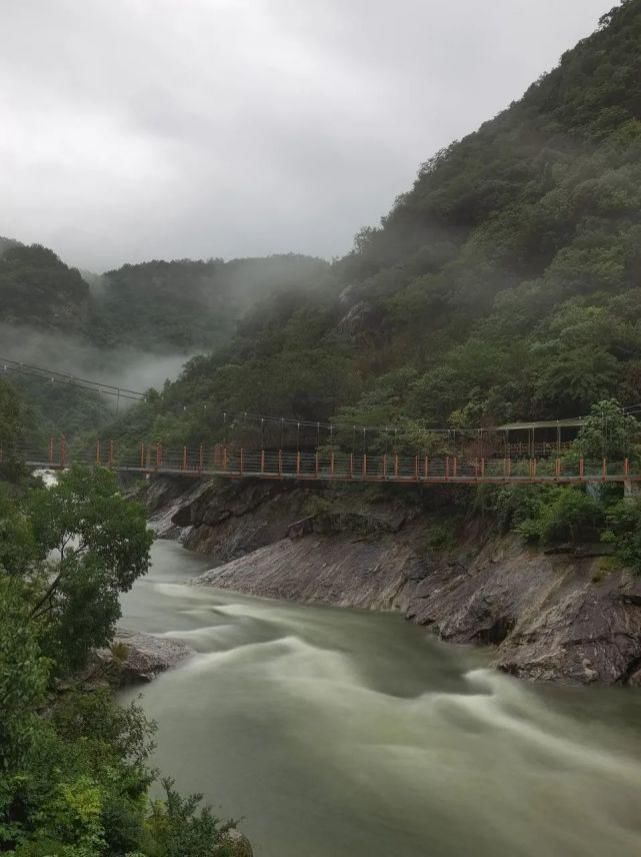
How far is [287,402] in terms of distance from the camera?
39.9 meters

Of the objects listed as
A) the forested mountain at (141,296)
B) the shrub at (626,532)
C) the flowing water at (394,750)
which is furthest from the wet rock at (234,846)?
the forested mountain at (141,296)

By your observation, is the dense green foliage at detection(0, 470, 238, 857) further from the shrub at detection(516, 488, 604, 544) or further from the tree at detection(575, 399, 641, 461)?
the tree at detection(575, 399, 641, 461)

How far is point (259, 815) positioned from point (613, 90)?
227 ft

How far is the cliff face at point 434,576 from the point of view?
16.6m

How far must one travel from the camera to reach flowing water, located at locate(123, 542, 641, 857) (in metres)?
9.63

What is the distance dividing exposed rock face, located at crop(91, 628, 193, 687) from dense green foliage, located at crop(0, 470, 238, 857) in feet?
4.07

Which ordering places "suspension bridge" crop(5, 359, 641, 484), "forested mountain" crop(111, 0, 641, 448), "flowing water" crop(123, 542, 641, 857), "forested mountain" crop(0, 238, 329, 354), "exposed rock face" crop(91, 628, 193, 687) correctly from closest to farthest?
"flowing water" crop(123, 542, 641, 857) → "exposed rock face" crop(91, 628, 193, 687) → "suspension bridge" crop(5, 359, 641, 484) → "forested mountain" crop(111, 0, 641, 448) → "forested mountain" crop(0, 238, 329, 354)

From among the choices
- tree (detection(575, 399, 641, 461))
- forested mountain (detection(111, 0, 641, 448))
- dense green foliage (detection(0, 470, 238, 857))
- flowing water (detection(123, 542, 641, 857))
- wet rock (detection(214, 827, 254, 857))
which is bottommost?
flowing water (detection(123, 542, 641, 857))

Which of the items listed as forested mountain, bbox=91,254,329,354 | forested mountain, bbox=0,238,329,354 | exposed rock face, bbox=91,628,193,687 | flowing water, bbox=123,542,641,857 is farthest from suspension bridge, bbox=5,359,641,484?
forested mountain, bbox=91,254,329,354

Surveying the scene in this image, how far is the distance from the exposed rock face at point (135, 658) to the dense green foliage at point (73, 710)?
124 cm

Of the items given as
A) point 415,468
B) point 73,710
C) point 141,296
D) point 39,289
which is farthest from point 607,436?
point 141,296

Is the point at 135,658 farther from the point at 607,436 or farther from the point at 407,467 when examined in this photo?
the point at 607,436

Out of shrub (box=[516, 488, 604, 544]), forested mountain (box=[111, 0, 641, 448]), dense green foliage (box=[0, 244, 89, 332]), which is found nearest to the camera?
shrub (box=[516, 488, 604, 544])

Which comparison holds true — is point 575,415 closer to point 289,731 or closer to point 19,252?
point 289,731
